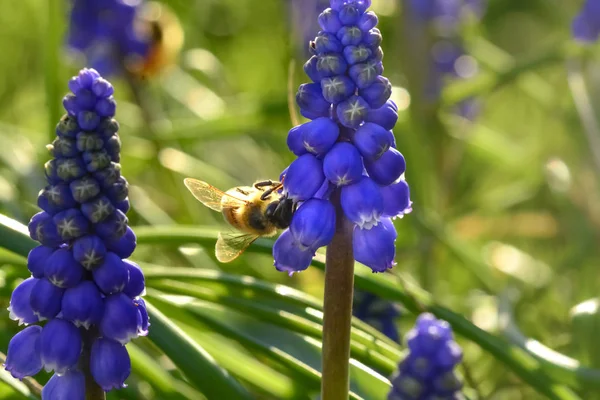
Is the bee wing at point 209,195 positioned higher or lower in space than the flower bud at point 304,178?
higher

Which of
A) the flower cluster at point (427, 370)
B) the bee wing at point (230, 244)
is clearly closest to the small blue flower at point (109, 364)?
the bee wing at point (230, 244)

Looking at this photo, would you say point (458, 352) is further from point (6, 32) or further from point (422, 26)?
point (6, 32)

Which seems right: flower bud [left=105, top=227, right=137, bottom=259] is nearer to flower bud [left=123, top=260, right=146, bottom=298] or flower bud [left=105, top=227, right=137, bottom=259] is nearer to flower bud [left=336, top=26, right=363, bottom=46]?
flower bud [left=123, top=260, right=146, bottom=298]

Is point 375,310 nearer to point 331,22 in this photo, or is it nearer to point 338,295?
point 338,295

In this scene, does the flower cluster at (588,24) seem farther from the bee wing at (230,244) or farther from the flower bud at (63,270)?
the flower bud at (63,270)

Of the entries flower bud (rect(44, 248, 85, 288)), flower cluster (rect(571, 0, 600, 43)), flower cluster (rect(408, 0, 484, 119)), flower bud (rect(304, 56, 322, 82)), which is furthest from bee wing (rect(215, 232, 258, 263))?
flower cluster (rect(408, 0, 484, 119))

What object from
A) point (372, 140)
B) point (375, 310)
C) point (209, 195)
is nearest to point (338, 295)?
point (372, 140)

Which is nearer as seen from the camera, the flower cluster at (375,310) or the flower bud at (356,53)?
the flower bud at (356,53)
